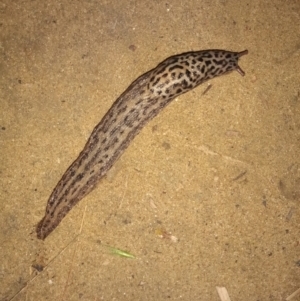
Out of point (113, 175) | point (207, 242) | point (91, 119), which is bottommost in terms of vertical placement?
point (207, 242)

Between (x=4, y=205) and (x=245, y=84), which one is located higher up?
(x=245, y=84)

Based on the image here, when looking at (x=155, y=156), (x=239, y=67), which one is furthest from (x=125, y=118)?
(x=239, y=67)

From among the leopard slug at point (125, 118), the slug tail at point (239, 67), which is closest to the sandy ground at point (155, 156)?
the slug tail at point (239, 67)

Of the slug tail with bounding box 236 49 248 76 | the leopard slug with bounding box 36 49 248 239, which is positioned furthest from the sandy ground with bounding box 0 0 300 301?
the leopard slug with bounding box 36 49 248 239

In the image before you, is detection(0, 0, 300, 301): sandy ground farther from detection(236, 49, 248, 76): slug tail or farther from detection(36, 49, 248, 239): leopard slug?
detection(36, 49, 248, 239): leopard slug

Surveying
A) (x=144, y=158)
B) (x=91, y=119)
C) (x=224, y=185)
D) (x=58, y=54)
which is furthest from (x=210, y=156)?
(x=58, y=54)

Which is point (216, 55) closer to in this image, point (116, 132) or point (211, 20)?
point (211, 20)

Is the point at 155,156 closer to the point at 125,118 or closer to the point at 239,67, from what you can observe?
the point at 125,118
